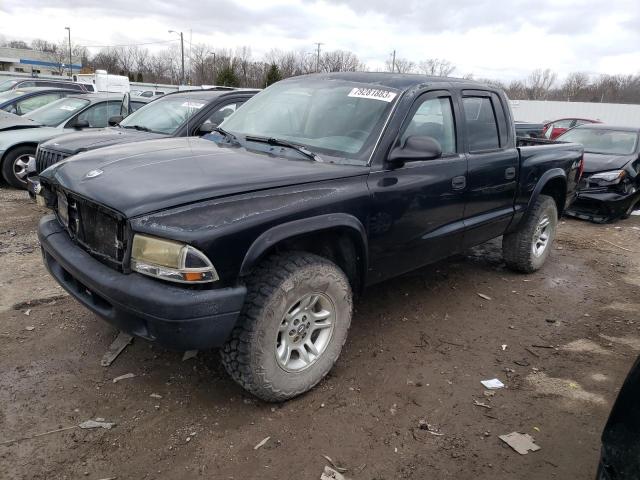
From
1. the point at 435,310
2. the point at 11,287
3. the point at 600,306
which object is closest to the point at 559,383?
the point at 435,310

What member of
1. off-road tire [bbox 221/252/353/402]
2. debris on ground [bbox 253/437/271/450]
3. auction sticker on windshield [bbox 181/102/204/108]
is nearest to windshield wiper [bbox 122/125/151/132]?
auction sticker on windshield [bbox 181/102/204/108]

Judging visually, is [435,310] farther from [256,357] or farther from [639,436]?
[639,436]

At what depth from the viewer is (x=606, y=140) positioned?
9.46 meters

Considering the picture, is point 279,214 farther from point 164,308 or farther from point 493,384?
point 493,384

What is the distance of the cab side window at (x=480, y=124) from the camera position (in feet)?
13.5

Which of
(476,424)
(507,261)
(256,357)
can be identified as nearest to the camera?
(256,357)

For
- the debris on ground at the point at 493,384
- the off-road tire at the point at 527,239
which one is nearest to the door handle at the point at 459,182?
the debris on ground at the point at 493,384

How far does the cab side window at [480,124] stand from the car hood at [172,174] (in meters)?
1.45

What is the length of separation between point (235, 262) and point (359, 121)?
1.51 meters

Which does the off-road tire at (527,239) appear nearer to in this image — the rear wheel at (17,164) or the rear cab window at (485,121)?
the rear cab window at (485,121)

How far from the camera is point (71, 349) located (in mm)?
3443

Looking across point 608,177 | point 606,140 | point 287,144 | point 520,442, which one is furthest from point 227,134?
point 606,140

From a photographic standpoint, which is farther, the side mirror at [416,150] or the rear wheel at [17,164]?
the rear wheel at [17,164]

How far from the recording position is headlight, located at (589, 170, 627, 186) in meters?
8.06
